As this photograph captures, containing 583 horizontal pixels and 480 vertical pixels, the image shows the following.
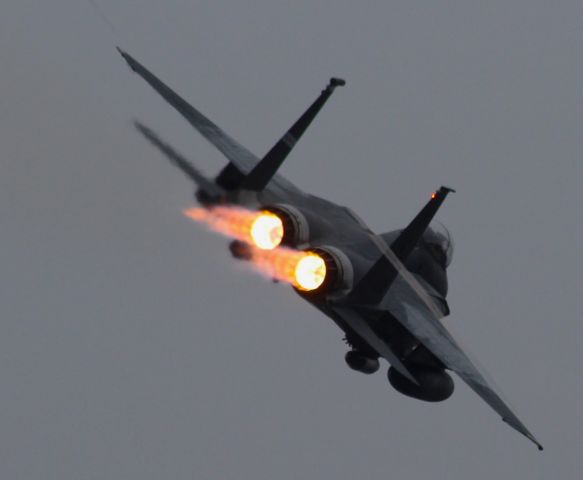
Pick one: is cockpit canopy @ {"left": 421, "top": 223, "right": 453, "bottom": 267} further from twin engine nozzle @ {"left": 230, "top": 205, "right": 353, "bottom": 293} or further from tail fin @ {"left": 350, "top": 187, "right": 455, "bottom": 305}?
twin engine nozzle @ {"left": 230, "top": 205, "right": 353, "bottom": 293}

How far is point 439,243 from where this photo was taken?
44.7 metres

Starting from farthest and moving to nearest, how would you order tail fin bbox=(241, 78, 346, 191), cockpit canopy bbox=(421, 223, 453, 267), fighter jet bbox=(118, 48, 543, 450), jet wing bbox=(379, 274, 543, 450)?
cockpit canopy bbox=(421, 223, 453, 267)
jet wing bbox=(379, 274, 543, 450)
tail fin bbox=(241, 78, 346, 191)
fighter jet bbox=(118, 48, 543, 450)

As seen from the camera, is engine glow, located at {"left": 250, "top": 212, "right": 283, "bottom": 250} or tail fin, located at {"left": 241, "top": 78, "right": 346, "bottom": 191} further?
tail fin, located at {"left": 241, "top": 78, "right": 346, "bottom": 191}

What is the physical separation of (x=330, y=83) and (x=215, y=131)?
5511 mm

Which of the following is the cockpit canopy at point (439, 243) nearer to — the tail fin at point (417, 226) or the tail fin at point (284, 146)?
the tail fin at point (417, 226)

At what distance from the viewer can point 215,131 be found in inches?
1750

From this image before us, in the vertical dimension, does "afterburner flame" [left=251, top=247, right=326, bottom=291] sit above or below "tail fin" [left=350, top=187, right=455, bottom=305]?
below

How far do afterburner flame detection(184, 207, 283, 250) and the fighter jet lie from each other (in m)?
0.02

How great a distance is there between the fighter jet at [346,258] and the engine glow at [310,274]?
23mm

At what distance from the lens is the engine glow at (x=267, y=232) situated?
39.6m

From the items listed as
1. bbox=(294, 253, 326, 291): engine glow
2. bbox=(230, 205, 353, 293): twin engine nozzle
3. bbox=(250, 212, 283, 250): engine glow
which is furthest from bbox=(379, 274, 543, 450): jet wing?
bbox=(250, 212, 283, 250): engine glow

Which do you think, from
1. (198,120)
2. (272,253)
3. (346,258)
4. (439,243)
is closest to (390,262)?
(346,258)

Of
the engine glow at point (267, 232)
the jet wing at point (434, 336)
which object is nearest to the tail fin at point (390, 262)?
the jet wing at point (434, 336)

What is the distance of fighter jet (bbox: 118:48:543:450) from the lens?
129 feet
